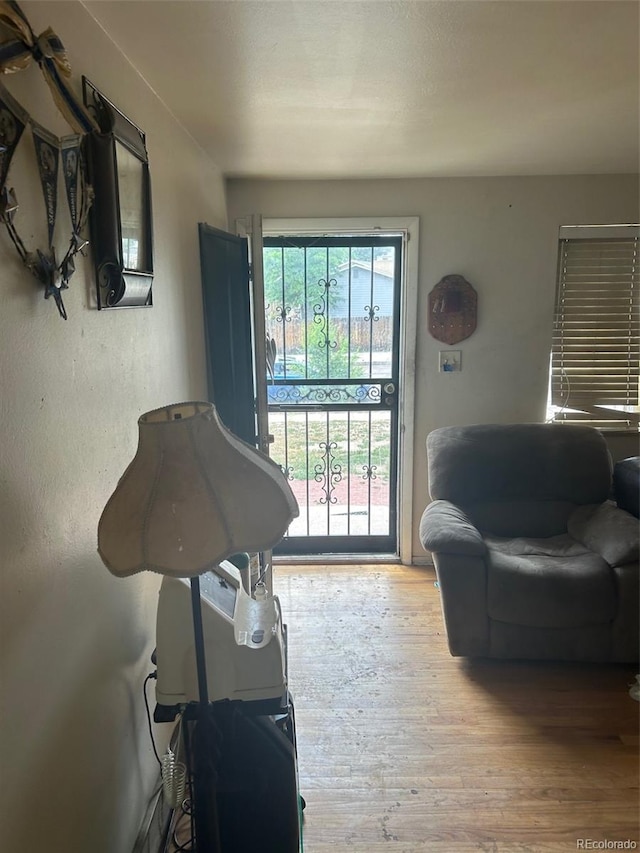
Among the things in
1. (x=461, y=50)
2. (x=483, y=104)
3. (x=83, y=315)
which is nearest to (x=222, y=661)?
(x=83, y=315)

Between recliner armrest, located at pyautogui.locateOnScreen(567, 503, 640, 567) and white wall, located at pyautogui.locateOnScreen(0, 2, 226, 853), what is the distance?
6.26 ft

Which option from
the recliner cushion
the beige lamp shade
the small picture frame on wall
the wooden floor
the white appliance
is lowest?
the wooden floor

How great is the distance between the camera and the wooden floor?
1.59 m

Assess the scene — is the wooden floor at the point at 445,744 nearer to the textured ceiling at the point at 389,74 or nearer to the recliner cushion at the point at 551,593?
the recliner cushion at the point at 551,593

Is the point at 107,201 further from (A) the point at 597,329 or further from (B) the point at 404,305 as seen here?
(A) the point at 597,329

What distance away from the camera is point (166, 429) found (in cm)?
93

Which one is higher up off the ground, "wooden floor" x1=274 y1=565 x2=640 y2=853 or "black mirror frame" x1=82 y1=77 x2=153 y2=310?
"black mirror frame" x1=82 y1=77 x2=153 y2=310

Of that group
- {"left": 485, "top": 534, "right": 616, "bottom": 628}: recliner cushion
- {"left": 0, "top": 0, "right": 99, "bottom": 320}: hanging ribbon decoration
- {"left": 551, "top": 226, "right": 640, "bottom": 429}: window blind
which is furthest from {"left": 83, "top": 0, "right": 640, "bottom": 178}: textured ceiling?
{"left": 485, "top": 534, "right": 616, "bottom": 628}: recliner cushion

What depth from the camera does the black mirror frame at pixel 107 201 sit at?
1.10 m

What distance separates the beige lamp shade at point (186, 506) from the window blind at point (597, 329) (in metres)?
2.70

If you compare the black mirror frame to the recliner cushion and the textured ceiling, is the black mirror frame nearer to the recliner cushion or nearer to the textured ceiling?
the textured ceiling

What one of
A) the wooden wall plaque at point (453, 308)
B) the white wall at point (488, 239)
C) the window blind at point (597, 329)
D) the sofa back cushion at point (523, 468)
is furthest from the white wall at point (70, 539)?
the window blind at point (597, 329)

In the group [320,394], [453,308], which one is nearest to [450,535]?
[320,394]

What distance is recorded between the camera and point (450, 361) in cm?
310
